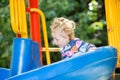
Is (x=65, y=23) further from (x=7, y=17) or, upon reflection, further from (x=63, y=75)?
(x=7, y=17)

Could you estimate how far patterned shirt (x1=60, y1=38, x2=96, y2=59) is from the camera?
110 inches

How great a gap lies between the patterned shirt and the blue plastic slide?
1.04 feet

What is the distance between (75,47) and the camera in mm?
2826

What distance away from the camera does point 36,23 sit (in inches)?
120

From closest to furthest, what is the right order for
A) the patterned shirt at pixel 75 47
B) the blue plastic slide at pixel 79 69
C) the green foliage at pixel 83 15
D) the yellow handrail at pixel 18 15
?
the blue plastic slide at pixel 79 69 < the yellow handrail at pixel 18 15 < the patterned shirt at pixel 75 47 < the green foliage at pixel 83 15

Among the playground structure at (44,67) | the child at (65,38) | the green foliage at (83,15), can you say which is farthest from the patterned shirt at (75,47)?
the green foliage at (83,15)

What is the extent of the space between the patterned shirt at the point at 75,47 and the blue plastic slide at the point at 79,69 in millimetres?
318

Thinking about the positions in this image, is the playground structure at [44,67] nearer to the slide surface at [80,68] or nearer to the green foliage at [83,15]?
the slide surface at [80,68]

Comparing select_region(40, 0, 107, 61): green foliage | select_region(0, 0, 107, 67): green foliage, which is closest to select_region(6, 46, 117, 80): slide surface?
select_region(0, 0, 107, 67): green foliage

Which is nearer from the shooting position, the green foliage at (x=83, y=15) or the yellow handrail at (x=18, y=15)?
the yellow handrail at (x=18, y=15)

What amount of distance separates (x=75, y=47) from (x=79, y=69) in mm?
523

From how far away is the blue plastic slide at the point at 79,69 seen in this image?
7.47ft

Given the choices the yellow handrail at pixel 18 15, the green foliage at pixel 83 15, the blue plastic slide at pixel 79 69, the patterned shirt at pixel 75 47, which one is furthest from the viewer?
the green foliage at pixel 83 15

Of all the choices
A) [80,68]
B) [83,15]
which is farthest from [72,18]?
[80,68]
